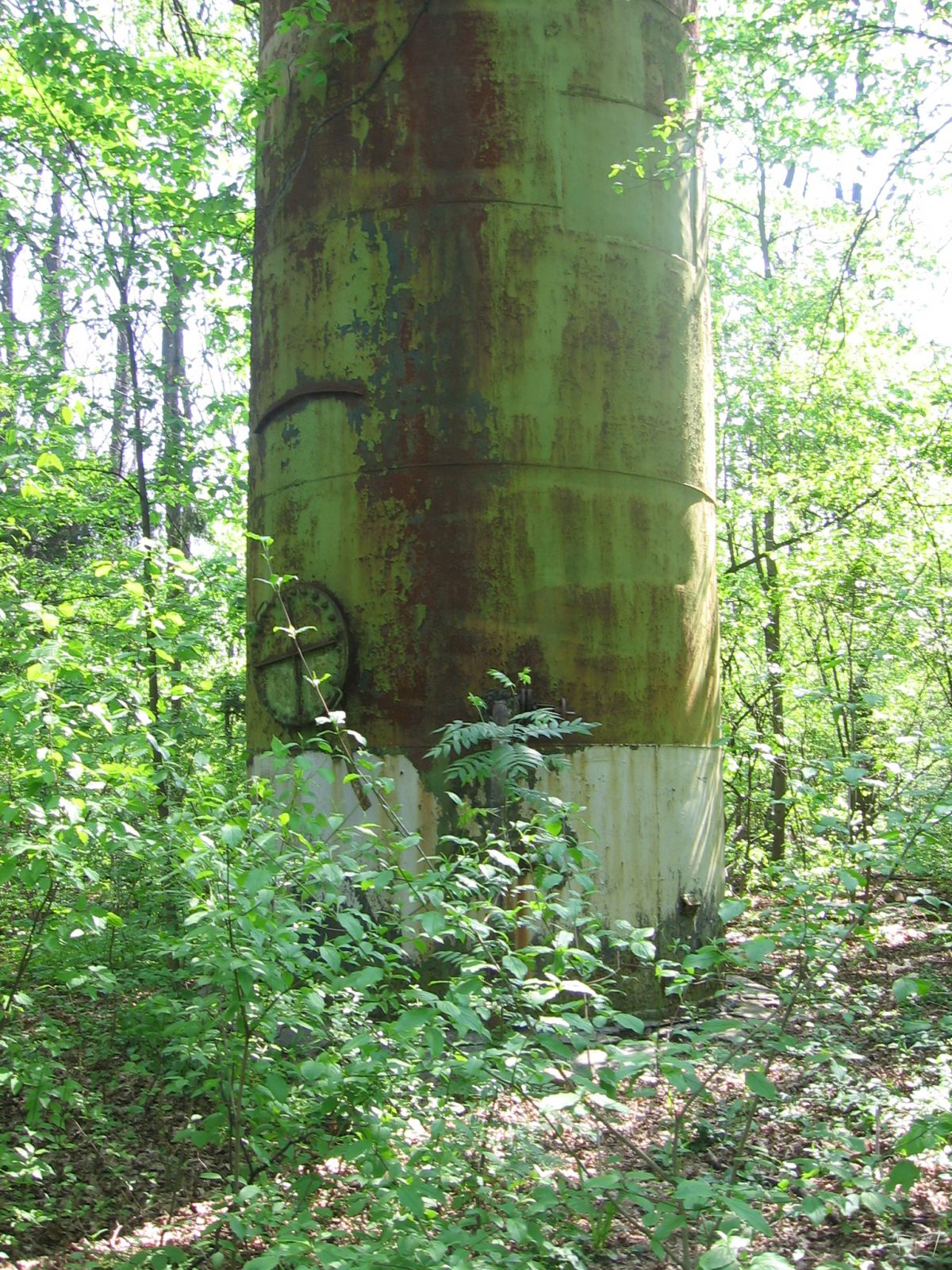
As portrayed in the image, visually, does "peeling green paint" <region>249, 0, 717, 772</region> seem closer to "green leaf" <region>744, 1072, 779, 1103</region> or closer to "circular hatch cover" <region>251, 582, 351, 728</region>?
"circular hatch cover" <region>251, 582, 351, 728</region>

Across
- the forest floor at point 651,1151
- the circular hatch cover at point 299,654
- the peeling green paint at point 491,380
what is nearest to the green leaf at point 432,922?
the forest floor at point 651,1151

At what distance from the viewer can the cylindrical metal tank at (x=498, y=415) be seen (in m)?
5.46

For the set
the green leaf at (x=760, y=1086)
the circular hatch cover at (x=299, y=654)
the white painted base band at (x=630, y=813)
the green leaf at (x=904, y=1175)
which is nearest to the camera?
the green leaf at (x=760, y=1086)

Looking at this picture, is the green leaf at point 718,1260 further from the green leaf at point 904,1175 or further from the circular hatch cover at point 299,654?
the circular hatch cover at point 299,654

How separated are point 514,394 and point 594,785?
1.99m

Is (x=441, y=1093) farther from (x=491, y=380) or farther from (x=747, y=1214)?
(x=491, y=380)

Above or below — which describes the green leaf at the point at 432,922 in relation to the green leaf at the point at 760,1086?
above

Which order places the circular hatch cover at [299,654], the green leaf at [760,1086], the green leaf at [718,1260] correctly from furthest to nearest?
the circular hatch cover at [299,654] < the green leaf at [760,1086] < the green leaf at [718,1260]

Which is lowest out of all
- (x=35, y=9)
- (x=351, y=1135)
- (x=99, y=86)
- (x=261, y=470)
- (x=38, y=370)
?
(x=351, y=1135)

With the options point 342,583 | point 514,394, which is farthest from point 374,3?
point 342,583

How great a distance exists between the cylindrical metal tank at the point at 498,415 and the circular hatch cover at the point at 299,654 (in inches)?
0.7

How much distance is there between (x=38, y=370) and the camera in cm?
1116

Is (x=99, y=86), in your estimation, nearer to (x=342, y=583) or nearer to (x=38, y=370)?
(x=38, y=370)

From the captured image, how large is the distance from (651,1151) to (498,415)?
11.1ft
